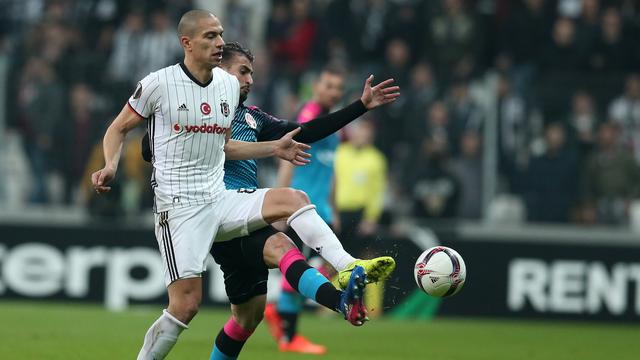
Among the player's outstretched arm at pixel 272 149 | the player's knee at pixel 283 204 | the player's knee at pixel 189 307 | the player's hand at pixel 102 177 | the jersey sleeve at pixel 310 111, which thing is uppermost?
the jersey sleeve at pixel 310 111

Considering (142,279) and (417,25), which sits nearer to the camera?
(142,279)

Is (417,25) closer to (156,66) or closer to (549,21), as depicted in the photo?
(549,21)

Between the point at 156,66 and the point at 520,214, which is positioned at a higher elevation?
Result: the point at 156,66

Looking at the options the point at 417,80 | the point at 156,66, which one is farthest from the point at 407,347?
the point at 156,66

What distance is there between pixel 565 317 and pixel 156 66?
21.9 ft

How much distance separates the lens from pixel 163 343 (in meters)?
7.76

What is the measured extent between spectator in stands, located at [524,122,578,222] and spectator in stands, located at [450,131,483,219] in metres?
0.64

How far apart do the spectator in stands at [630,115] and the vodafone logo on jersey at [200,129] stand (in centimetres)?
944

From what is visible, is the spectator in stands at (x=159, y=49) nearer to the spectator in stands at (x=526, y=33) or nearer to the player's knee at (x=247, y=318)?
the spectator in stands at (x=526, y=33)

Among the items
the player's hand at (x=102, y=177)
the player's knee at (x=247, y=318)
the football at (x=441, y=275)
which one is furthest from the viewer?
the player's knee at (x=247, y=318)

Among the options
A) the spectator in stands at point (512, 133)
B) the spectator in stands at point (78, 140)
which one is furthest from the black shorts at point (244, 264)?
the spectator in stands at point (78, 140)

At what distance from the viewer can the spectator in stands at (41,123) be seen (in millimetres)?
16578

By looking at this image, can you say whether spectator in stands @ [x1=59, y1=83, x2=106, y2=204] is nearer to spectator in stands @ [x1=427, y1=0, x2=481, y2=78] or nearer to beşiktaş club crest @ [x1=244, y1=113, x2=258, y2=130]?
spectator in stands @ [x1=427, y1=0, x2=481, y2=78]

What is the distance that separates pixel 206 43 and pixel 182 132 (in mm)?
585
